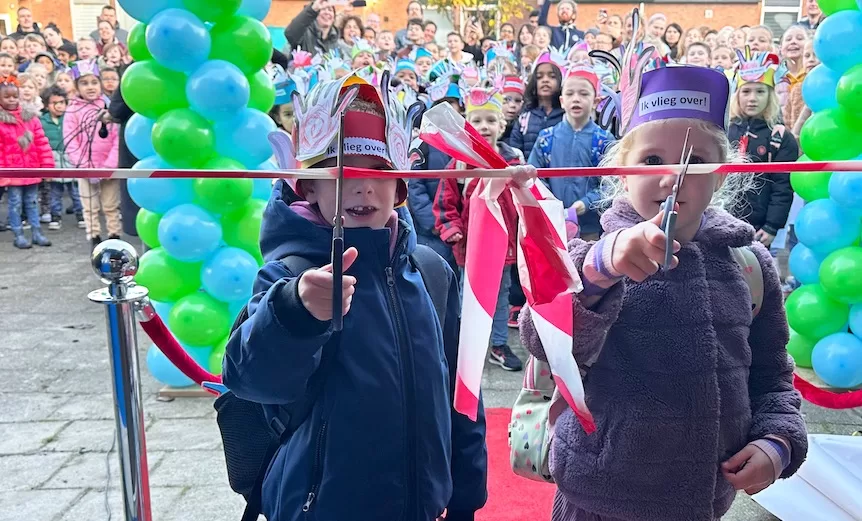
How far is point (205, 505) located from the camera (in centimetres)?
298

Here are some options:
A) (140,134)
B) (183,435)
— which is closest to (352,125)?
(183,435)

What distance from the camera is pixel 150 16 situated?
368cm

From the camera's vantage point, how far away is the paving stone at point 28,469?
10.3 ft

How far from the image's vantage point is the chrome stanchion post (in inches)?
66.7

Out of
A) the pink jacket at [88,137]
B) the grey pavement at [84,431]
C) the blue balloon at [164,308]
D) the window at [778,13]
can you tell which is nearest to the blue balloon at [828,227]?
the grey pavement at [84,431]

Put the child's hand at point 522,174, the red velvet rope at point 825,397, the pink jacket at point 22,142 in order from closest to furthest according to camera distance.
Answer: the child's hand at point 522,174
the red velvet rope at point 825,397
the pink jacket at point 22,142

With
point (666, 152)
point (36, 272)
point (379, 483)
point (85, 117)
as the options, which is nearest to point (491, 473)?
point (379, 483)

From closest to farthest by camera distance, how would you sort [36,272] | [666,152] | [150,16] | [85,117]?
[666,152] → [150,16] → [36,272] → [85,117]

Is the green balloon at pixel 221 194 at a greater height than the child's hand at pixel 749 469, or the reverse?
the child's hand at pixel 749 469

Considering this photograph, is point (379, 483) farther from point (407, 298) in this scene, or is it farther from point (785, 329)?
point (785, 329)

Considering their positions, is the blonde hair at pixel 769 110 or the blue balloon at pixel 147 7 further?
the blonde hair at pixel 769 110

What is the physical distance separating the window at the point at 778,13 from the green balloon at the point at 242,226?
73.0ft

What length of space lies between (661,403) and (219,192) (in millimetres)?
2814

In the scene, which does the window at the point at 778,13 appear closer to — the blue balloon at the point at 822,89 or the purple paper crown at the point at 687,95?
the blue balloon at the point at 822,89
